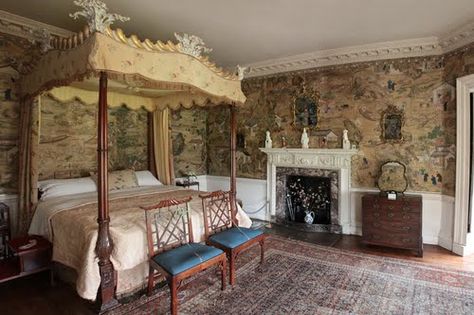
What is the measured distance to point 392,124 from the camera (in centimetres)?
492

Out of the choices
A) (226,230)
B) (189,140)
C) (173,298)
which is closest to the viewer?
(173,298)

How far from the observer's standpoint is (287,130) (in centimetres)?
602

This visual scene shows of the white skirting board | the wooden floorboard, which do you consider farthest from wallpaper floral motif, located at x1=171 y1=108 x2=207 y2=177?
the wooden floorboard

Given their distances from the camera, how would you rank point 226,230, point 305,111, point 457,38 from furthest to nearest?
point 305,111 → point 457,38 → point 226,230

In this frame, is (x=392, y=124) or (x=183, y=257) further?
(x=392, y=124)

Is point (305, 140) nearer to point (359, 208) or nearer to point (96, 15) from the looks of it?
point (359, 208)

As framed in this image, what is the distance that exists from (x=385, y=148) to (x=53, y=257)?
521 cm

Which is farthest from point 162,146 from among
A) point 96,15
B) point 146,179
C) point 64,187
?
point 96,15

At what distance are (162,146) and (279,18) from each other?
10.7ft

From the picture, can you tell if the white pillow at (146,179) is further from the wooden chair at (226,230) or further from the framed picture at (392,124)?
the framed picture at (392,124)

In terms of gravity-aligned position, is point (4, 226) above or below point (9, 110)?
below

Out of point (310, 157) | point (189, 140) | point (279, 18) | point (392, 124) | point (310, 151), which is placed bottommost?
point (310, 157)

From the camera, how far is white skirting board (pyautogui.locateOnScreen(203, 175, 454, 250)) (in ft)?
15.0

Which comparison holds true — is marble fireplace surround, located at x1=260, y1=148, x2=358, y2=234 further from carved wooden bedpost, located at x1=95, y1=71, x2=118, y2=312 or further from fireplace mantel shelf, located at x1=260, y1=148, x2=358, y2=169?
carved wooden bedpost, located at x1=95, y1=71, x2=118, y2=312
